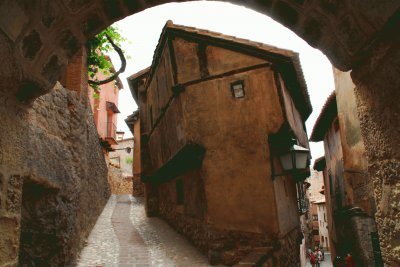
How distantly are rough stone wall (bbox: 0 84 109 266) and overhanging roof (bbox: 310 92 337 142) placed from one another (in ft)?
28.6

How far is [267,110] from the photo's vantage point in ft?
29.6

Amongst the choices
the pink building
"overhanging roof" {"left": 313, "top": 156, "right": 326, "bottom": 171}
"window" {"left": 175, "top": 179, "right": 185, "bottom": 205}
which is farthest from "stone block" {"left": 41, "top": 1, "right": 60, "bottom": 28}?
the pink building

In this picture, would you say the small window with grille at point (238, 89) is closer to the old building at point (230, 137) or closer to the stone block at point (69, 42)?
the old building at point (230, 137)

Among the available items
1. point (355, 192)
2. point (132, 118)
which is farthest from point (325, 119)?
point (132, 118)

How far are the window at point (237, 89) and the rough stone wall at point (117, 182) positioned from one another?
642 inches

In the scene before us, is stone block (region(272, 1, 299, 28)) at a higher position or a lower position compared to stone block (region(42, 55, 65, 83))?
higher

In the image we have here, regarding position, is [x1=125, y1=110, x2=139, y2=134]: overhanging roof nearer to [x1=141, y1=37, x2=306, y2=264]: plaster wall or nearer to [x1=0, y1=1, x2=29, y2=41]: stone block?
[x1=141, y1=37, x2=306, y2=264]: plaster wall

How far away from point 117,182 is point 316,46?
2661 cm

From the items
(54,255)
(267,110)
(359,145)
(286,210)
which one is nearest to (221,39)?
(267,110)

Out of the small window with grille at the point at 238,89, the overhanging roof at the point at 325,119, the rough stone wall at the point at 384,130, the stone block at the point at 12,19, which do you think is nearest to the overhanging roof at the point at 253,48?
the small window with grille at the point at 238,89

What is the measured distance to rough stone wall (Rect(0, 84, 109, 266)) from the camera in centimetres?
193

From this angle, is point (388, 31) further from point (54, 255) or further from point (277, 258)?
point (277, 258)

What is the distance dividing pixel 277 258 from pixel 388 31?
741 centimetres

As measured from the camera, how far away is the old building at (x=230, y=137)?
8586mm
